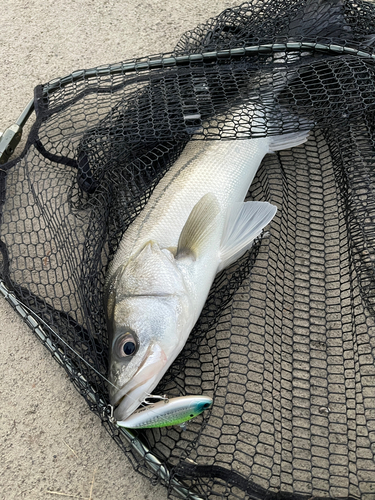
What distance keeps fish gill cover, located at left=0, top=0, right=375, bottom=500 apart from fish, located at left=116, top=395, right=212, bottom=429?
0.09 metres

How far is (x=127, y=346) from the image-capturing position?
200 centimetres

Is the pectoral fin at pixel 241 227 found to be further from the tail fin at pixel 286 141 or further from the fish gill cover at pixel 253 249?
the tail fin at pixel 286 141

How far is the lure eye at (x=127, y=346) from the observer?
199 cm

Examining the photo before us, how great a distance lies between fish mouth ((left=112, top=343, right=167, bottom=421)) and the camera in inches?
75.2

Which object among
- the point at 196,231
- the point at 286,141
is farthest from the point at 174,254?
the point at 286,141

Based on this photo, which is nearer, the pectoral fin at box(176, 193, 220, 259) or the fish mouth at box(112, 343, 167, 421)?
the fish mouth at box(112, 343, 167, 421)

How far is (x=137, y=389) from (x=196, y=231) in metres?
0.83

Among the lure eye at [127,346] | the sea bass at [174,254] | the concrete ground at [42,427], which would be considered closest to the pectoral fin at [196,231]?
the sea bass at [174,254]

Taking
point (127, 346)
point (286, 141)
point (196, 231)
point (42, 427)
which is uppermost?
point (286, 141)

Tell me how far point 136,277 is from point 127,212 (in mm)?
499

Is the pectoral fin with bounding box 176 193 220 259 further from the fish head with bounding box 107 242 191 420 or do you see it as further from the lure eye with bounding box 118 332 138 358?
the lure eye with bounding box 118 332 138 358

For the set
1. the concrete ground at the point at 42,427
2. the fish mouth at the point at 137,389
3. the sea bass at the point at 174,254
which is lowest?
the concrete ground at the point at 42,427

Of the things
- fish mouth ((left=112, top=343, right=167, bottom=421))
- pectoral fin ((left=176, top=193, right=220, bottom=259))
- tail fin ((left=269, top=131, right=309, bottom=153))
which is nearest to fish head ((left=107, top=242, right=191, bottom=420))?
fish mouth ((left=112, top=343, right=167, bottom=421))

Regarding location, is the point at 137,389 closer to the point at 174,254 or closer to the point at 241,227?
the point at 174,254
